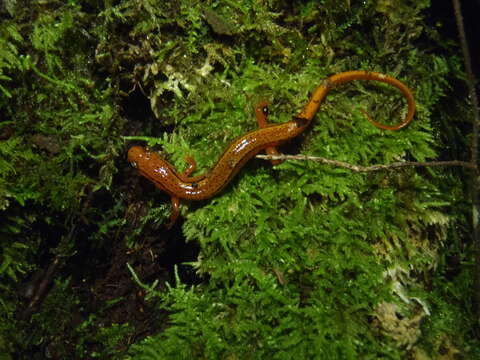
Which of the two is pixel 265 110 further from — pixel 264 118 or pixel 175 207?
pixel 175 207

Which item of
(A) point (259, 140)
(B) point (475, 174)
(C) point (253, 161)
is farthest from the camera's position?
(C) point (253, 161)

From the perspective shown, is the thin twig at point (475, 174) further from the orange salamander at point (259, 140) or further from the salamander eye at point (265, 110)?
the salamander eye at point (265, 110)

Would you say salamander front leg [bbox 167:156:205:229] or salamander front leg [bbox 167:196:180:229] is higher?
salamander front leg [bbox 167:156:205:229]

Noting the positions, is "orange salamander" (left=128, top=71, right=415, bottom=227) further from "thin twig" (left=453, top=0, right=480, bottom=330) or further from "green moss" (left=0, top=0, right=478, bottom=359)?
"thin twig" (left=453, top=0, right=480, bottom=330)

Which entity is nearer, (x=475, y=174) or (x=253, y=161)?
(x=475, y=174)

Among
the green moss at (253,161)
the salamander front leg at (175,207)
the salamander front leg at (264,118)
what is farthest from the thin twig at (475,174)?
the salamander front leg at (175,207)

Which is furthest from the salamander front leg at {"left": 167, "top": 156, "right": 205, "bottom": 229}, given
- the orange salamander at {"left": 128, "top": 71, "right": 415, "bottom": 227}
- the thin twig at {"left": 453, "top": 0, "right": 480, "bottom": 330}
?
the thin twig at {"left": 453, "top": 0, "right": 480, "bottom": 330}

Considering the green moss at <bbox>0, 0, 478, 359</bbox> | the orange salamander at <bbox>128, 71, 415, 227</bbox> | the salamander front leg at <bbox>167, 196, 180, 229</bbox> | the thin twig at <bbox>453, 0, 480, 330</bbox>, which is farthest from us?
the salamander front leg at <bbox>167, 196, 180, 229</bbox>

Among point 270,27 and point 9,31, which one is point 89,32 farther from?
point 270,27

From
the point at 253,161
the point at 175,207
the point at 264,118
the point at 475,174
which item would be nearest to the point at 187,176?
the point at 175,207
